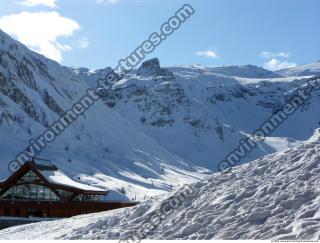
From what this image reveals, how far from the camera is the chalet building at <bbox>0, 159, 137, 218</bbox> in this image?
44.0m

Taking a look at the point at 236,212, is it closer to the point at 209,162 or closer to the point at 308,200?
the point at 308,200

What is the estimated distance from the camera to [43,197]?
149 feet

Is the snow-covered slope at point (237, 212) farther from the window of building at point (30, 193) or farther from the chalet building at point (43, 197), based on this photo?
the window of building at point (30, 193)

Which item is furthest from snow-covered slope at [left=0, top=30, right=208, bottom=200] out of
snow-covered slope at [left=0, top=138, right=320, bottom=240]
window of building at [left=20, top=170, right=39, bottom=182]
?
snow-covered slope at [left=0, top=138, right=320, bottom=240]

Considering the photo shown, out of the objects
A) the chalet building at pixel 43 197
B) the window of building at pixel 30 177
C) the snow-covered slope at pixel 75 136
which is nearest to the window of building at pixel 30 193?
the chalet building at pixel 43 197

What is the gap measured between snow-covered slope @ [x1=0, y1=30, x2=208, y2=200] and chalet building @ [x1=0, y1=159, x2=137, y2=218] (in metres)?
32.3

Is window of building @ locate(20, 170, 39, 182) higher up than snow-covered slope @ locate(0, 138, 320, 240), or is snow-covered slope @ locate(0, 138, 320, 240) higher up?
window of building @ locate(20, 170, 39, 182)

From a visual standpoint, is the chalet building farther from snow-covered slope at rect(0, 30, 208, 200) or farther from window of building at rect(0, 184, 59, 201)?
snow-covered slope at rect(0, 30, 208, 200)

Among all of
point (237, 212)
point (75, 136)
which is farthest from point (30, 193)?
point (75, 136)

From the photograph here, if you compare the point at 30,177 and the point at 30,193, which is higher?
the point at 30,177

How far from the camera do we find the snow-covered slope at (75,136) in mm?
96812

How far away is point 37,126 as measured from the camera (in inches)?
4493

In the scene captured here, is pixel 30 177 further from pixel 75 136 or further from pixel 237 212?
pixel 75 136

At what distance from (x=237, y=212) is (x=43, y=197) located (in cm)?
3257
